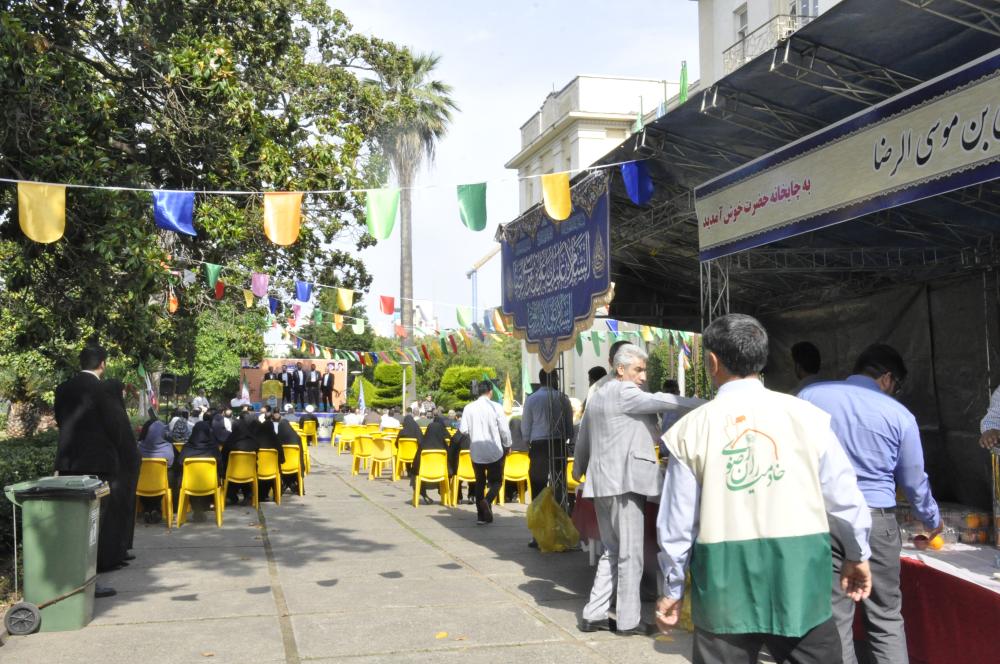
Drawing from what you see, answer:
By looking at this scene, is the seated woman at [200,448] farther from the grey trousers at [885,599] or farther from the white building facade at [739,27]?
the white building facade at [739,27]

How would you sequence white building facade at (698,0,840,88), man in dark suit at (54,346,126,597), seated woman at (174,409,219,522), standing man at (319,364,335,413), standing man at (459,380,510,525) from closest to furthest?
man in dark suit at (54,346,126,597), standing man at (459,380,510,525), seated woman at (174,409,219,522), white building facade at (698,0,840,88), standing man at (319,364,335,413)

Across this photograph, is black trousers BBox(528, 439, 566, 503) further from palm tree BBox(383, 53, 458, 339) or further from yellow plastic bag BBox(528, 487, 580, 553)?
palm tree BBox(383, 53, 458, 339)

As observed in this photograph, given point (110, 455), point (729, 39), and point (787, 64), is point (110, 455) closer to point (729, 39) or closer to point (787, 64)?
point (787, 64)

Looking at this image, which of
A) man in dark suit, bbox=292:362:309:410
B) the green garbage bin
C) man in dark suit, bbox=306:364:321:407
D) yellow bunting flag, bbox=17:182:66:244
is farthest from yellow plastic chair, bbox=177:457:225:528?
man in dark suit, bbox=292:362:309:410

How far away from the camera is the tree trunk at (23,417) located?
21.9 metres

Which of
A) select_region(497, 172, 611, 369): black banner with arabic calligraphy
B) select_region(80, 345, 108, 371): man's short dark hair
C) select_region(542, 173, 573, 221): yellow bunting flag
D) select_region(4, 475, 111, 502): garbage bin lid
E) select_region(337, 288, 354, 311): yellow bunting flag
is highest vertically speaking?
select_region(337, 288, 354, 311): yellow bunting flag

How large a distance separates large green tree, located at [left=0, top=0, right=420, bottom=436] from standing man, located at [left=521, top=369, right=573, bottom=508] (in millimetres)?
3932

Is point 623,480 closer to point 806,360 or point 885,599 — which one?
point 806,360

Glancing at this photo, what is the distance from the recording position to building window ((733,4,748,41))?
26.4m

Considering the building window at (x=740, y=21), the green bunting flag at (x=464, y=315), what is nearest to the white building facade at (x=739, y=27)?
the building window at (x=740, y=21)

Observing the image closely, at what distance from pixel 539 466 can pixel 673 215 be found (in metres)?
2.65

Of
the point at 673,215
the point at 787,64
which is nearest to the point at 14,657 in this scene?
the point at 787,64

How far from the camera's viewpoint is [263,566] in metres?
7.99

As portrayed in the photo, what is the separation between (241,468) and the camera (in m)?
11.7
